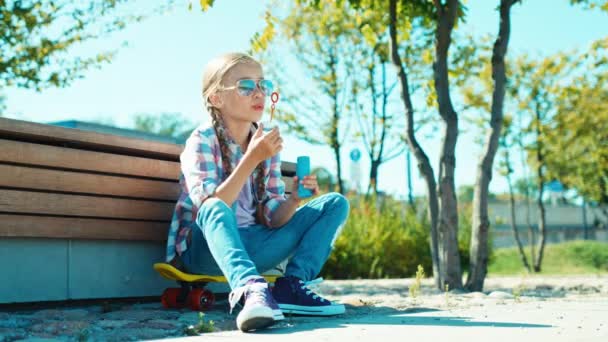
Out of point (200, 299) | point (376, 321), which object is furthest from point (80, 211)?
point (376, 321)

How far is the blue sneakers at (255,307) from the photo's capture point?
2.69 meters

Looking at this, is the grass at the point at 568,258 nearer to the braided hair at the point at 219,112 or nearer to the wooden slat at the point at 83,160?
the wooden slat at the point at 83,160

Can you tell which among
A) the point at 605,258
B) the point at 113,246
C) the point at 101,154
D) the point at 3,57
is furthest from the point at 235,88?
the point at 605,258

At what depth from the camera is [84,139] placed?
3891 millimetres

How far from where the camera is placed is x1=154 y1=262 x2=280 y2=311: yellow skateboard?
3.63m

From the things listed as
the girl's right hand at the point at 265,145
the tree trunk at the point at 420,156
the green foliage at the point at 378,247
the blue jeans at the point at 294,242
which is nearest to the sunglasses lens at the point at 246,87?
the girl's right hand at the point at 265,145

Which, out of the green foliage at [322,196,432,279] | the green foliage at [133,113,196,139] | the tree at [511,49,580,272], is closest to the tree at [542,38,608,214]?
the tree at [511,49,580,272]

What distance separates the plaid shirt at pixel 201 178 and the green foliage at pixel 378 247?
6410mm

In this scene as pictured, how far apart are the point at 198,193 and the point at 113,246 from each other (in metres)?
1.08

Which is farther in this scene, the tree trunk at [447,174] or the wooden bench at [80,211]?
the tree trunk at [447,174]

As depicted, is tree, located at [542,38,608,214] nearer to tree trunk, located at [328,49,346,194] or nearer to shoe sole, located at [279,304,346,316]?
tree trunk, located at [328,49,346,194]

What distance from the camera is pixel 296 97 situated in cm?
1798

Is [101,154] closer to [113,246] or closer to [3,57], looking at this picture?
[113,246]

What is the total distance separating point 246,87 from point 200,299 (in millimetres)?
1120
